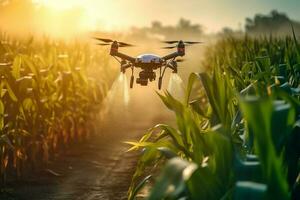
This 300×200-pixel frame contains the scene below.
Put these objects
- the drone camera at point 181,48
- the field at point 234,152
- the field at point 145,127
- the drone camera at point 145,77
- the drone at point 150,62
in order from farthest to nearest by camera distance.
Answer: the drone camera at point 181,48, the drone at point 150,62, the drone camera at point 145,77, the field at point 145,127, the field at point 234,152

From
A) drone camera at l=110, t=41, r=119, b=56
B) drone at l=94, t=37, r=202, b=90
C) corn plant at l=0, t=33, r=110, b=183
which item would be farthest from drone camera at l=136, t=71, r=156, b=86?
corn plant at l=0, t=33, r=110, b=183

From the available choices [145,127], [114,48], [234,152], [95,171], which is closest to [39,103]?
[95,171]

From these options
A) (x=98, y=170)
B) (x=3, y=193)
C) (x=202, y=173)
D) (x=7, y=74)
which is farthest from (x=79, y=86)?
→ (x=202, y=173)

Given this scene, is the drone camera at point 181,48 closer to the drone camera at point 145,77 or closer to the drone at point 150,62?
the drone at point 150,62

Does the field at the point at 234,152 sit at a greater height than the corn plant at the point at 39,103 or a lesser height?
greater

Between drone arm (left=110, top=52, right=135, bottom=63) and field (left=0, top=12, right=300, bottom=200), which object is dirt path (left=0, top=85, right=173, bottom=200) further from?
drone arm (left=110, top=52, right=135, bottom=63)

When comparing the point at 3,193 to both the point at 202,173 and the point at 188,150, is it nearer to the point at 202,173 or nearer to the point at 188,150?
the point at 188,150

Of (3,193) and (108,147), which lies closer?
(3,193)

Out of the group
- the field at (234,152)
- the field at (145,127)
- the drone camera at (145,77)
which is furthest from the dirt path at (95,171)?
the field at (234,152)

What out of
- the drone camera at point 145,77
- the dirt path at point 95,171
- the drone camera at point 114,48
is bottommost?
the dirt path at point 95,171

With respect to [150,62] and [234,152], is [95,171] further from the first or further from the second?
[234,152]
